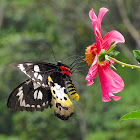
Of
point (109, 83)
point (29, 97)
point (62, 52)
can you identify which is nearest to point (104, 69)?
point (109, 83)

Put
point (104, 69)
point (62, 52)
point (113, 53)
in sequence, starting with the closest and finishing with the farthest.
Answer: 1. point (113, 53)
2. point (104, 69)
3. point (62, 52)

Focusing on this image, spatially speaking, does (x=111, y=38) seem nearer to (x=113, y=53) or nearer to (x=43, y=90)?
(x=113, y=53)

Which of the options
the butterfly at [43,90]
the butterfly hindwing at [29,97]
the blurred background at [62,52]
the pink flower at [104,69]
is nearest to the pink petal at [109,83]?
the pink flower at [104,69]

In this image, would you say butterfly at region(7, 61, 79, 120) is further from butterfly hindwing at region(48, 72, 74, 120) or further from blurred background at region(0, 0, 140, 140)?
blurred background at region(0, 0, 140, 140)

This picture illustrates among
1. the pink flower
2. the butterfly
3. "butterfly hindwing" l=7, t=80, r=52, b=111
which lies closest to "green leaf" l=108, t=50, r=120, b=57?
the pink flower

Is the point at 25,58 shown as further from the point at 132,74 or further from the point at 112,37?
the point at 112,37

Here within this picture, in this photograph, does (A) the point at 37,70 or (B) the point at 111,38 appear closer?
(B) the point at 111,38
